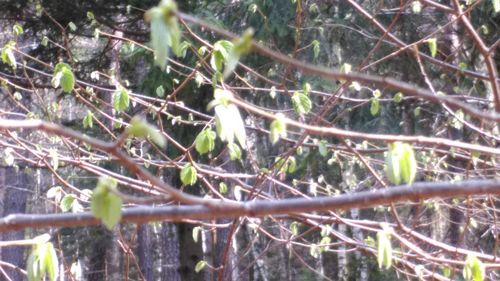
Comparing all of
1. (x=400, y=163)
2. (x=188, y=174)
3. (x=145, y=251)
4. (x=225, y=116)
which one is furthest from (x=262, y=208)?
(x=145, y=251)

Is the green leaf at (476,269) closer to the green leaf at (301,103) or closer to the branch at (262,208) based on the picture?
the branch at (262,208)

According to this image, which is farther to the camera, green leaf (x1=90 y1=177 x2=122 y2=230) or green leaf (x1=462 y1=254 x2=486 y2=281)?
green leaf (x1=462 y1=254 x2=486 y2=281)

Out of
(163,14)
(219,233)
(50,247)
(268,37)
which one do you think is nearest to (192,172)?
(50,247)

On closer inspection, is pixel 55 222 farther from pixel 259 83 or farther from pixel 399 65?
pixel 399 65

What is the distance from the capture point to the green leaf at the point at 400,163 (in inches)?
75.0

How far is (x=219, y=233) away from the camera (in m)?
11.6

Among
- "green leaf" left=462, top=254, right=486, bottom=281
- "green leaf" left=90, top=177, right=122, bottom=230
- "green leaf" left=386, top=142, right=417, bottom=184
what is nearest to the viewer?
"green leaf" left=90, top=177, right=122, bottom=230

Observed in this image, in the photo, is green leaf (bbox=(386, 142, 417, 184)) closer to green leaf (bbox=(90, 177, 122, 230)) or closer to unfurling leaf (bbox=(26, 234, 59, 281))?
green leaf (bbox=(90, 177, 122, 230))

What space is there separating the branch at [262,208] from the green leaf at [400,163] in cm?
24

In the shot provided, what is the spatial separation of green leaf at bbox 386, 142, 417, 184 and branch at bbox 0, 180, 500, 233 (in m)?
0.24

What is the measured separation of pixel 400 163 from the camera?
1922mm

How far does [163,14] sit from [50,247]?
3.64 feet

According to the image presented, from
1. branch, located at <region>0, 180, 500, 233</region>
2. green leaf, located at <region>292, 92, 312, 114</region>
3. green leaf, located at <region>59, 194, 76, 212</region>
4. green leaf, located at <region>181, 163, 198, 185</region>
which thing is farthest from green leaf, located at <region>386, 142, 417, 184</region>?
green leaf, located at <region>59, 194, 76, 212</region>

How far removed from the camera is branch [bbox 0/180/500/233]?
62.3 inches
